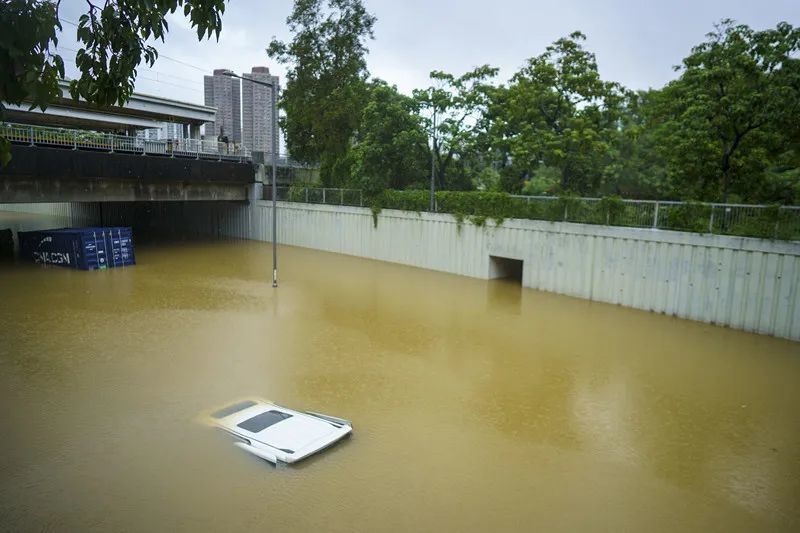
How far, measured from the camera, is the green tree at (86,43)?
459cm

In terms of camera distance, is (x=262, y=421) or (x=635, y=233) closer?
(x=262, y=421)

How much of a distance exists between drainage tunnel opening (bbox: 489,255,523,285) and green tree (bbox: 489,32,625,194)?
4.18 metres

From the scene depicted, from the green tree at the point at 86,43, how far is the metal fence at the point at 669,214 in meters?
15.4

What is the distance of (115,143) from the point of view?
27641 mm

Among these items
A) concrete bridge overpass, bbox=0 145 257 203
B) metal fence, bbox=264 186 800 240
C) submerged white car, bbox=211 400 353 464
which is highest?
concrete bridge overpass, bbox=0 145 257 203

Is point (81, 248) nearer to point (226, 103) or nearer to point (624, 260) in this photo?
point (624, 260)

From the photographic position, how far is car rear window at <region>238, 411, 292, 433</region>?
868 cm

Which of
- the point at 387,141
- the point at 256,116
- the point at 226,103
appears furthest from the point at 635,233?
the point at 226,103

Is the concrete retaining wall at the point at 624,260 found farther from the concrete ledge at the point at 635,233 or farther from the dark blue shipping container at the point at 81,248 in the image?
the dark blue shipping container at the point at 81,248

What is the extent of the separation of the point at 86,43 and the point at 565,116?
20.8 m

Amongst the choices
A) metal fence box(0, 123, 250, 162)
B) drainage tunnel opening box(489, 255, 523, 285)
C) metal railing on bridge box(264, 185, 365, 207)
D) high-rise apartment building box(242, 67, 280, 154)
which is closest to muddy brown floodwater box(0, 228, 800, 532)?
drainage tunnel opening box(489, 255, 523, 285)

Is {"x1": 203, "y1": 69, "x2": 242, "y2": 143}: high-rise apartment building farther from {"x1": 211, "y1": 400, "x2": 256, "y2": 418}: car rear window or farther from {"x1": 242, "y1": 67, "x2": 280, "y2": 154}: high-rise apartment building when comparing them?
{"x1": 211, "y1": 400, "x2": 256, "y2": 418}: car rear window

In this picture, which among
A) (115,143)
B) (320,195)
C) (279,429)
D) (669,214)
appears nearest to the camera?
(279,429)

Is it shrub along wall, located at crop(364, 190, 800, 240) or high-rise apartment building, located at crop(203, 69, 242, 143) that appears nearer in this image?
shrub along wall, located at crop(364, 190, 800, 240)
